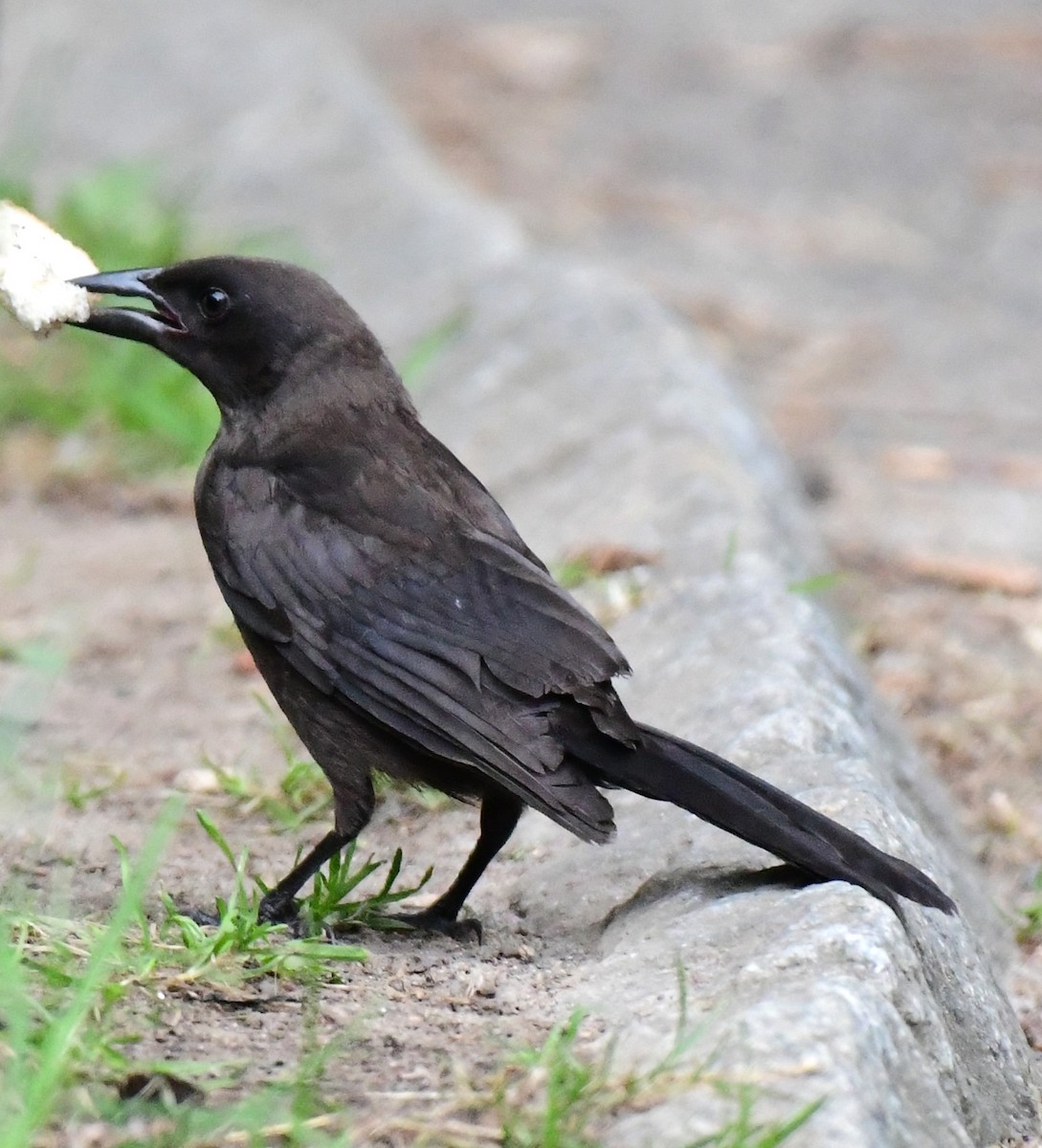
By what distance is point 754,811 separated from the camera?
3217 millimetres

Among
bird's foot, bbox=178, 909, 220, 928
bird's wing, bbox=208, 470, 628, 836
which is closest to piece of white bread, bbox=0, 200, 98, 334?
bird's wing, bbox=208, 470, 628, 836

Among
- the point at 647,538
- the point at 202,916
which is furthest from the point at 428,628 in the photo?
the point at 647,538

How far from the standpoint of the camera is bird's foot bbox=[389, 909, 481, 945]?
11.4 feet

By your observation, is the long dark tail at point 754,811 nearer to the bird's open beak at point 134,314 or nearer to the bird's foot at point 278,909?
the bird's foot at point 278,909

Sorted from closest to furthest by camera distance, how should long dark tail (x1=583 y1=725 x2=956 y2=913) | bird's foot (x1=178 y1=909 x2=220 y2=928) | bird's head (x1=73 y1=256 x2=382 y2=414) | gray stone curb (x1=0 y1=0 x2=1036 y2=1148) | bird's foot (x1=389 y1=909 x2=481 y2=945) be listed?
gray stone curb (x1=0 y1=0 x2=1036 y2=1148)
long dark tail (x1=583 y1=725 x2=956 y2=913)
bird's foot (x1=178 y1=909 x2=220 y2=928)
bird's foot (x1=389 y1=909 x2=481 y2=945)
bird's head (x1=73 y1=256 x2=382 y2=414)

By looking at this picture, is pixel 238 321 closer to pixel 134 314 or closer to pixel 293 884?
pixel 134 314

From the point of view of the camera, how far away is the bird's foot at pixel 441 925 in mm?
3463

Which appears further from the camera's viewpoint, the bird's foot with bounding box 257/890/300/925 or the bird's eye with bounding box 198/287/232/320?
the bird's eye with bounding box 198/287/232/320

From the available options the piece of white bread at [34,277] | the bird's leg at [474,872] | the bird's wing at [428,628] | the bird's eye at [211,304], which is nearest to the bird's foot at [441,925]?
the bird's leg at [474,872]

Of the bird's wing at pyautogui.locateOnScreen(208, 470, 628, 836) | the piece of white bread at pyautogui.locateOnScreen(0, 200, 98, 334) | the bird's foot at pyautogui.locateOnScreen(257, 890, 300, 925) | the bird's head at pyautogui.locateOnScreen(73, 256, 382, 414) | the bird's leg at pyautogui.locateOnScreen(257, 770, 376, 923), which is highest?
the piece of white bread at pyautogui.locateOnScreen(0, 200, 98, 334)

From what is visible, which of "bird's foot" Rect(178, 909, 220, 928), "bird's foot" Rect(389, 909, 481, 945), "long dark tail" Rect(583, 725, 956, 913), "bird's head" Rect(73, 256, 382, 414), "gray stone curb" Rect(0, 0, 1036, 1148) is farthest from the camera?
"bird's head" Rect(73, 256, 382, 414)

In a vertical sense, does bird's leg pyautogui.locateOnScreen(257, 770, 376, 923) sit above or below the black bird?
below

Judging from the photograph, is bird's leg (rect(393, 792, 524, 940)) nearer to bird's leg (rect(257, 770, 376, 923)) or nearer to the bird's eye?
bird's leg (rect(257, 770, 376, 923))

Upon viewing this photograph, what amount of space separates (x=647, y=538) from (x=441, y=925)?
1820 millimetres
